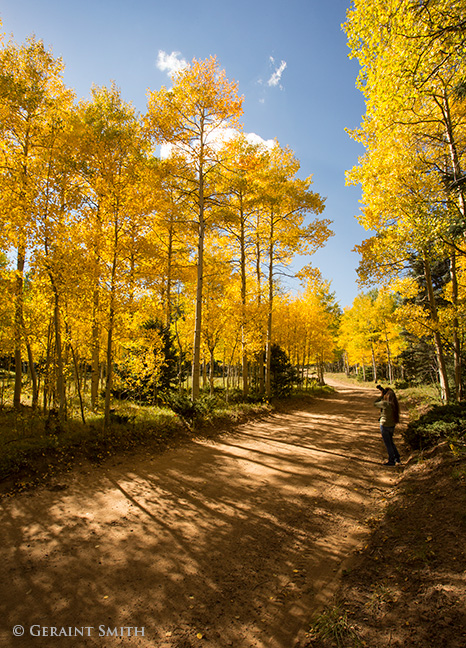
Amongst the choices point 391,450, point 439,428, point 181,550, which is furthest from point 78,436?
point 439,428

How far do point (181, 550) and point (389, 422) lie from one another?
210 inches

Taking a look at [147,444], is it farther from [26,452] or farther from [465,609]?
[465,609]

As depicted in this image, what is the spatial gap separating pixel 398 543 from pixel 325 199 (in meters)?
12.6

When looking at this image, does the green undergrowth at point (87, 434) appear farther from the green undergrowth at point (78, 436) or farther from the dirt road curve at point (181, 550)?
the dirt road curve at point (181, 550)

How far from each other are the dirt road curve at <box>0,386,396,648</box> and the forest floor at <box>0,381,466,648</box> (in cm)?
2

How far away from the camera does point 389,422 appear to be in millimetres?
6863

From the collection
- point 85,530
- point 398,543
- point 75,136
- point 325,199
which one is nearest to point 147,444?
point 85,530

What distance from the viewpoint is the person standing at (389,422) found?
21.8ft

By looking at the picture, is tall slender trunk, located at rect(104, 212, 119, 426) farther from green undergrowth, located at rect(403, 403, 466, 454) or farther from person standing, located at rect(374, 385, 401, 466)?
green undergrowth, located at rect(403, 403, 466, 454)

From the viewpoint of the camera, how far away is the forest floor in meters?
2.52

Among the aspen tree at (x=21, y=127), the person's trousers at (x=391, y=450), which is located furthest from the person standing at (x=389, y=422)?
the aspen tree at (x=21, y=127)

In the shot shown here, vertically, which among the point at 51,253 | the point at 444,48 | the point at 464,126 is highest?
the point at 464,126

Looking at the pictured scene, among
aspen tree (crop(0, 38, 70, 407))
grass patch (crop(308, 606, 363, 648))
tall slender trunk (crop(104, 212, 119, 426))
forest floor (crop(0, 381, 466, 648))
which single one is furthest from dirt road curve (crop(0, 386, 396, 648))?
aspen tree (crop(0, 38, 70, 407))

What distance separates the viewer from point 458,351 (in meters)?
9.34
